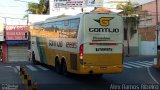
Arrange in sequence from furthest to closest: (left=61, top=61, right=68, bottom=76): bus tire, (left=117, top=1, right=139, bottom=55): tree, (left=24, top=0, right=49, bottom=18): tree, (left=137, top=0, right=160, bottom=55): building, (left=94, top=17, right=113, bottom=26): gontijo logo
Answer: (left=24, top=0, right=49, bottom=18): tree
(left=137, top=0, right=160, bottom=55): building
(left=117, top=1, right=139, bottom=55): tree
(left=61, top=61, right=68, bottom=76): bus tire
(left=94, top=17, right=113, bottom=26): gontijo logo

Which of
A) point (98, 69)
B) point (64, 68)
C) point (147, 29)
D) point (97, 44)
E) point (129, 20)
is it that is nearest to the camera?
point (98, 69)

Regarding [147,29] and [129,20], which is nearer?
[129,20]

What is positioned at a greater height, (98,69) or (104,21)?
(104,21)

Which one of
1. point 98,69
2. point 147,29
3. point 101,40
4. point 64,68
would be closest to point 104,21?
point 101,40

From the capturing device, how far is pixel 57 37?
23.8 meters

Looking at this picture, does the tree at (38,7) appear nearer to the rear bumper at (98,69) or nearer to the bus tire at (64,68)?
the bus tire at (64,68)

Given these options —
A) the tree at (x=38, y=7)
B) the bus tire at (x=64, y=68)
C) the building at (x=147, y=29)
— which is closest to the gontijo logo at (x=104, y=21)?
the bus tire at (x=64, y=68)

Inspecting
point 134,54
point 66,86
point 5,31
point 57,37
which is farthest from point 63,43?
point 134,54

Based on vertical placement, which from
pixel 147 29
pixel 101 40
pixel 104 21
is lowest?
pixel 101 40

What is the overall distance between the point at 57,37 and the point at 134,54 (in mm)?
42379

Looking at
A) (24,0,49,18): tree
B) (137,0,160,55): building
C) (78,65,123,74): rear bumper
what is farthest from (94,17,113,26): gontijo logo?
(24,0,49,18): tree

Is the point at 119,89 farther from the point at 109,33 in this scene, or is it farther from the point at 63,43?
the point at 63,43

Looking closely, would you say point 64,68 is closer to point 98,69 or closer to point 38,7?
point 98,69

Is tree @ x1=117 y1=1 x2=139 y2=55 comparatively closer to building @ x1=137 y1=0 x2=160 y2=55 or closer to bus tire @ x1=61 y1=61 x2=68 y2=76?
building @ x1=137 y1=0 x2=160 y2=55
